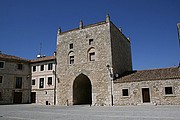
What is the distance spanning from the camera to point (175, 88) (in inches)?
695

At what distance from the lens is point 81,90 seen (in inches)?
1049

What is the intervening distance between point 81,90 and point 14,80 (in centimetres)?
1101

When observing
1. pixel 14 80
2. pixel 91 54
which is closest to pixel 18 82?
pixel 14 80

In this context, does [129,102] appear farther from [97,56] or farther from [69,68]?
[69,68]

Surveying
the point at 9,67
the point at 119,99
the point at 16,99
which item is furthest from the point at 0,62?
the point at 119,99

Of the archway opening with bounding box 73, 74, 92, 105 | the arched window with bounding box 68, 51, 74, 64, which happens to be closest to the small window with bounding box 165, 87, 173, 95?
the archway opening with bounding box 73, 74, 92, 105

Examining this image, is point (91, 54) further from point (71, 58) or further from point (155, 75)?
point (155, 75)

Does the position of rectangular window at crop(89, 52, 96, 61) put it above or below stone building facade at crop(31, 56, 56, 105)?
above

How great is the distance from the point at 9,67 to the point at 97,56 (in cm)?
1466

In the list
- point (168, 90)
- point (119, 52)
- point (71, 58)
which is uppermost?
point (119, 52)

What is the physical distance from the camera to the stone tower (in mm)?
22172

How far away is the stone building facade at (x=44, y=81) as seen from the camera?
86.2 feet

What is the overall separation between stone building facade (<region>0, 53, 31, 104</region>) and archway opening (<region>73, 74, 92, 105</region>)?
9175 millimetres

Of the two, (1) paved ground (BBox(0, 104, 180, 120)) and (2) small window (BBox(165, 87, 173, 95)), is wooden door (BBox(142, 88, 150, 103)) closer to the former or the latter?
(2) small window (BBox(165, 87, 173, 95))
